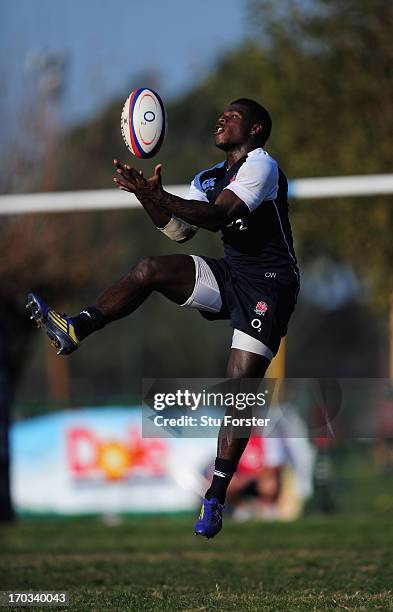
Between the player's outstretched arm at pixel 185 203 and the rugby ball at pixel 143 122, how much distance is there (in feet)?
1.78

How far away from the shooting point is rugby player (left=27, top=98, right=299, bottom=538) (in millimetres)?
7727

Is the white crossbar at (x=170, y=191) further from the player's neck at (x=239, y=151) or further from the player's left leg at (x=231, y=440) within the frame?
the player's left leg at (x=231, y=440)

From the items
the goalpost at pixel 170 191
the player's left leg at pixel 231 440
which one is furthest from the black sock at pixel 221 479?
the goalpost at pixel 170 191

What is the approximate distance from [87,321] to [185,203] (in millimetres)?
1030

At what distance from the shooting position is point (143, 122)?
7781 millimetres

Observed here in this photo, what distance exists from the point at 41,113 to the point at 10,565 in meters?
11.4

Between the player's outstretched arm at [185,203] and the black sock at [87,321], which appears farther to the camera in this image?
the black sock at [87,321]

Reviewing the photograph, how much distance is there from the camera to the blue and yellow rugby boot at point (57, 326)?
7.47 m

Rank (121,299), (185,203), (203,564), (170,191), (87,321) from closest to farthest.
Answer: (185,203) < (87,321) < (121,299) < (203,564) < (170,191)

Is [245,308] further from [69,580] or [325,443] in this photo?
[325,443]

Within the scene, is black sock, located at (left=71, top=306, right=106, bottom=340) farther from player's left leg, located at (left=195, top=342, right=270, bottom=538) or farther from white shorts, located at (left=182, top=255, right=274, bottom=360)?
player's left leg, located at (left=195, top=342, right=270, bottom=538)

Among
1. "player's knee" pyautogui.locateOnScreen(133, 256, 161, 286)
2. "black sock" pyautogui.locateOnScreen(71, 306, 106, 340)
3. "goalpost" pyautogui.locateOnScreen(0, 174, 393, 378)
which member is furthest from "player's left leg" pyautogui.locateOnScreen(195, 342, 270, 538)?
"goalpost" pyautogui.locateOnScreen(0, 174, 393, 378)

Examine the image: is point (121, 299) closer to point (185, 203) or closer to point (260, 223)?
point (185, 203)

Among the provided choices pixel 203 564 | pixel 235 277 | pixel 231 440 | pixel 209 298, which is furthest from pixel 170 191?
pixel 231 440
